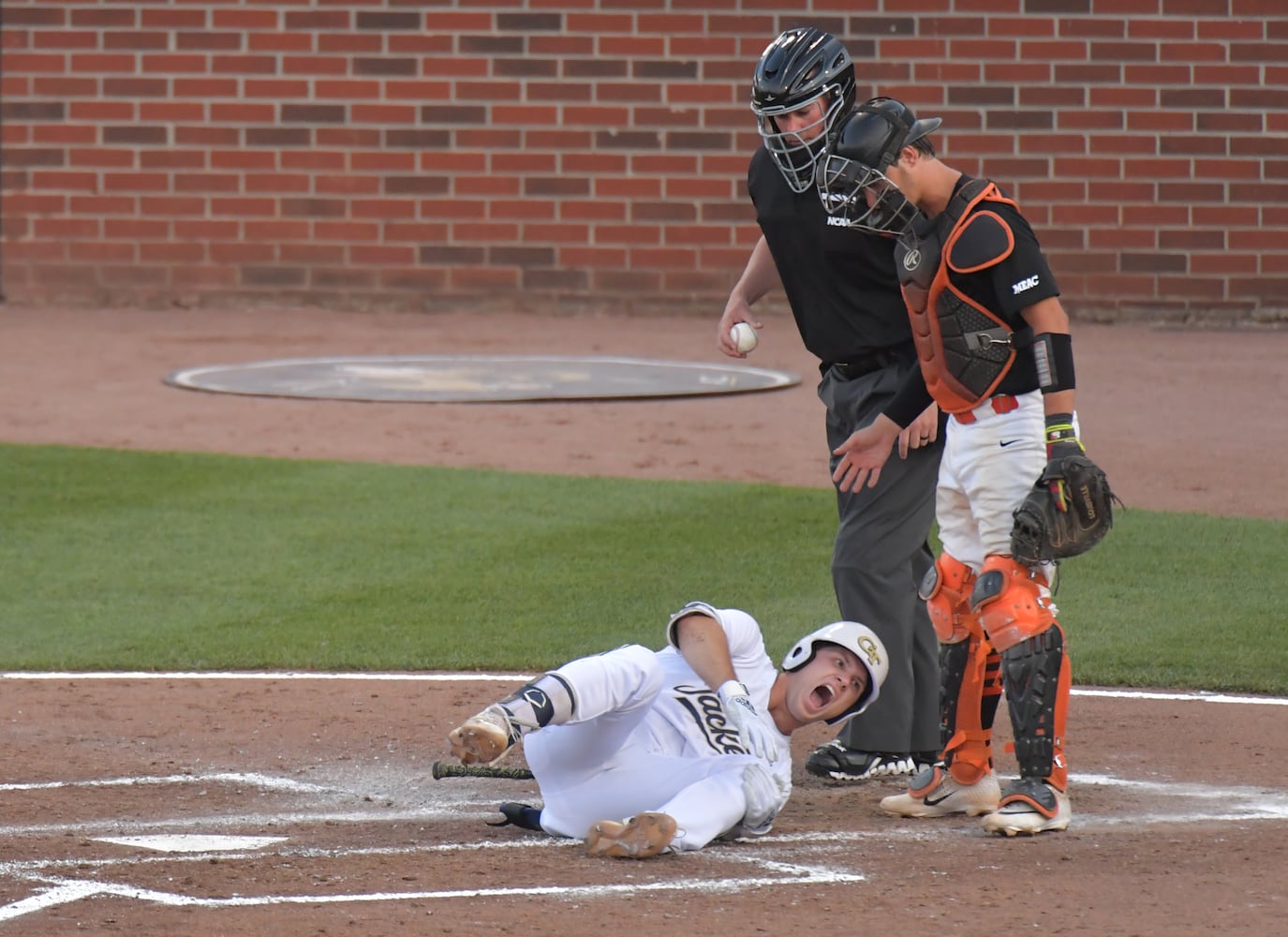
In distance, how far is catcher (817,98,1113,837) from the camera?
5.09m

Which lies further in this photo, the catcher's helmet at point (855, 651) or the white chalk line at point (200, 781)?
the white chalk line at point (200, 781)

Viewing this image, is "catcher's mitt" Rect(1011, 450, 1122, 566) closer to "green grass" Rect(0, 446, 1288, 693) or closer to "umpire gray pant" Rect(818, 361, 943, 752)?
"umpire gray pant" Rect(818, 361, 943, 752)

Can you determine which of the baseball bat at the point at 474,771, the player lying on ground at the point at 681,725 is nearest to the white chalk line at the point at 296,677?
the baseball bat at the point at 474,771

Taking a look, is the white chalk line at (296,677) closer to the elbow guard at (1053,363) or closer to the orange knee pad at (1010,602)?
the orange knee pad at (1010,602)

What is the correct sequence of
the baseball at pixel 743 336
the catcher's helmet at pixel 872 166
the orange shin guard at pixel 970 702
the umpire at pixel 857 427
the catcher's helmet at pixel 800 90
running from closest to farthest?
the catcher's helmet at pixel 872 166 < the orange shin guard at pixel 970 702 < the catcher's helmet at pixel 800 90 < the umpire at pixel 857 427 < the baseball at pixel 743 336

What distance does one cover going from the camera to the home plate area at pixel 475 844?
4.54 m

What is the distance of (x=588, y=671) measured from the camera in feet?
16.5

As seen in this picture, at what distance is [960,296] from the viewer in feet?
17.0

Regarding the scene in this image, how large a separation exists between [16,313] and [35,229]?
0.82 metres

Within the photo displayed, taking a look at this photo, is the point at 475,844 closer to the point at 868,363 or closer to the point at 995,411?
the point at 995,411

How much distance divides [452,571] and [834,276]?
3.52 m

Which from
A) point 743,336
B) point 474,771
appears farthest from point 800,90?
point 474,771

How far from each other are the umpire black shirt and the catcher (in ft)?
1.65

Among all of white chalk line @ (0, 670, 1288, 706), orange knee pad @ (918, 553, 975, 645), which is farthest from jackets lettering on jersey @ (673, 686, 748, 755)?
white chalk line @ (0, 670, 1288, 706)
